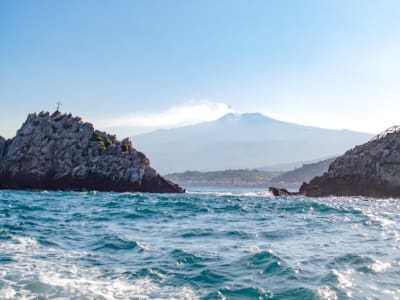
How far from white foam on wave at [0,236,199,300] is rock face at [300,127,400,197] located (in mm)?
67912

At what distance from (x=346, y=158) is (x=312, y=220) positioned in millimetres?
57182

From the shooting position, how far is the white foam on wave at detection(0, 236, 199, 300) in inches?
518

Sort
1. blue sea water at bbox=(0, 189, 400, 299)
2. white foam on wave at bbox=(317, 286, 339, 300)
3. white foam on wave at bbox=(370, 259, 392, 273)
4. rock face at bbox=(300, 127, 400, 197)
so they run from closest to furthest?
white foam on wave at bbox=(317, 286, 339, 300) < blue sea water at bbox=(0, 189, 400, 299) < white foam on wave at bbox=(370, 259, 392, 273) < rock face at bbox=(300, 127, 400, 197)

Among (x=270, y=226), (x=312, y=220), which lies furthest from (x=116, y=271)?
(x=312, y=220)

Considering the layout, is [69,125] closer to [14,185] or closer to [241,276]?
[14,185]

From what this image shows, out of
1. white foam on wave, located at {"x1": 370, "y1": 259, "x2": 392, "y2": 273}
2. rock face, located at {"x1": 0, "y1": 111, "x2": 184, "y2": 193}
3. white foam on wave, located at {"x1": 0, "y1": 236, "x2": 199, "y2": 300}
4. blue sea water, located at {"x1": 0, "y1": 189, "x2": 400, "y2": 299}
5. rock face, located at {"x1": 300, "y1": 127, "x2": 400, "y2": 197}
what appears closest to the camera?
white foam on wave, located at {"x1": 0, "y1": 236, "x2": 199, "y2": 300}

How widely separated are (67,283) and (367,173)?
7349cm

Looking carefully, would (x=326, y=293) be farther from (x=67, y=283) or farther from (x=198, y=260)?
(x=67, y=283)

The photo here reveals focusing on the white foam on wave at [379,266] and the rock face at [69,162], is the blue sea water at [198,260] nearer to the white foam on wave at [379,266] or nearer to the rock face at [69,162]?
the white foam on wave at [379,266]

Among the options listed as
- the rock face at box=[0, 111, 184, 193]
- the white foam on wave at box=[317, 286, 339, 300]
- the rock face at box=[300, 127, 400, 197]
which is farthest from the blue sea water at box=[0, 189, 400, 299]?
the rock face at box=[0, 111, 184, 193]

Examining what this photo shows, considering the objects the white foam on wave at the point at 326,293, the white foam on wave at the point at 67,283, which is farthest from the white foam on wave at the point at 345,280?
the white foam on wave at the point at 67,283

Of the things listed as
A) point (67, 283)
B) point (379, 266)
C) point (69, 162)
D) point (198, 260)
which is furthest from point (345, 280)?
point (69, 162)

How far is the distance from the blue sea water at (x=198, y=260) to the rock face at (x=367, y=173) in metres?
49.8

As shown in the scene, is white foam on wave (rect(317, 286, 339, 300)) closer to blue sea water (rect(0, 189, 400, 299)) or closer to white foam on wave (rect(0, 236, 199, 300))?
blue sea water (rect(0, 189, 400, 299))
